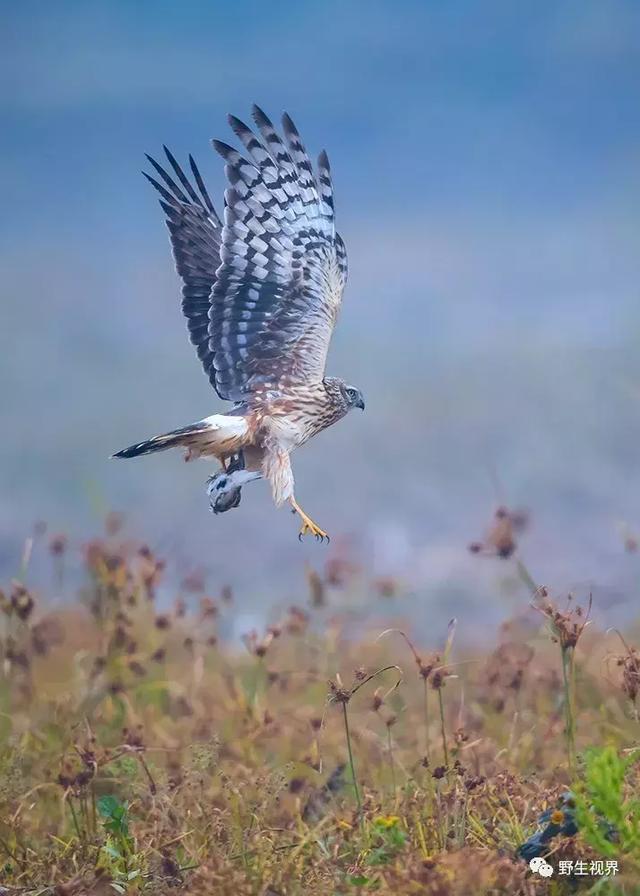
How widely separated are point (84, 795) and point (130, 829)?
39cm

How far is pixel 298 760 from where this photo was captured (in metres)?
5.04

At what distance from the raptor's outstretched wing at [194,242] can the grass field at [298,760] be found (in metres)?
0.92

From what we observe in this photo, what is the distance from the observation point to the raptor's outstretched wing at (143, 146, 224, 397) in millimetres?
4695

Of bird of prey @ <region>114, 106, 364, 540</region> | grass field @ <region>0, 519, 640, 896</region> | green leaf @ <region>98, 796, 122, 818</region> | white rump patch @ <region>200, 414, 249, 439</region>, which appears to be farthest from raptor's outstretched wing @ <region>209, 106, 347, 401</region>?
green leaf @ <region>98, 796, 122, 818</region>

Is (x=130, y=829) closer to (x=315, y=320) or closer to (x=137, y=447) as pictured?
(x=137, y=447)

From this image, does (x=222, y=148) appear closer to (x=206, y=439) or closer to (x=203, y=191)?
(x=203, y=191)

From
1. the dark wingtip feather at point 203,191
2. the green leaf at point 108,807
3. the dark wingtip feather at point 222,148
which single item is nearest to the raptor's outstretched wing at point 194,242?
the dark wingtip feather at point 203,191

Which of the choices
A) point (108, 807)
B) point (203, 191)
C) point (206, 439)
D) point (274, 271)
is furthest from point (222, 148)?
point (108, 807)

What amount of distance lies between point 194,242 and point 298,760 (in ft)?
6.98

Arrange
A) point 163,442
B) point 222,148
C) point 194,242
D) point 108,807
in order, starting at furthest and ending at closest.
→ 1. point 194,242
2. point 222,148
3. point 163,442
4. point 108,807

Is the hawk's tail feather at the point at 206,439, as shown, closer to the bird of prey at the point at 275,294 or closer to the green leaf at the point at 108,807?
the bird of prey at the point at 275,294

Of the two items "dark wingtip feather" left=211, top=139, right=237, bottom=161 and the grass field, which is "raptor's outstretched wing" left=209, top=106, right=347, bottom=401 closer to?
"dark wingtip feather" left=211, top=139, right=237, bottom=161

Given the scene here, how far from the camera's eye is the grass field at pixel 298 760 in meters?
3.12

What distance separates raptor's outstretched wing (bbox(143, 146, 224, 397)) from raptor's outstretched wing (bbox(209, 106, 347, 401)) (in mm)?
188
